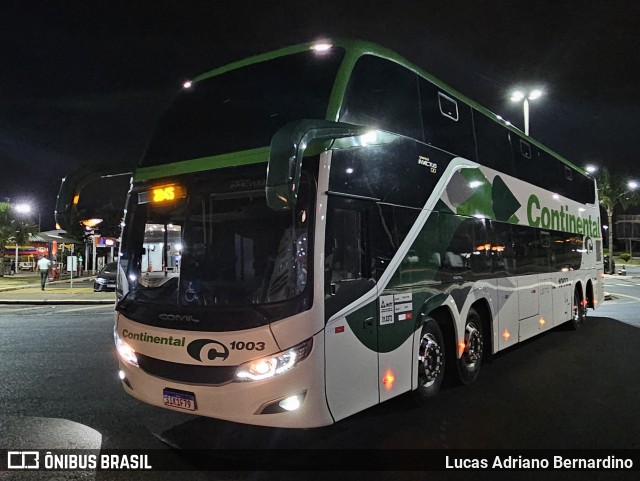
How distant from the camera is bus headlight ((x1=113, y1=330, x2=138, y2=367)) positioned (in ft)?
16.3

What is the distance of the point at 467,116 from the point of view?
7.17m

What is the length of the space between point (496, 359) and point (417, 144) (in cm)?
474

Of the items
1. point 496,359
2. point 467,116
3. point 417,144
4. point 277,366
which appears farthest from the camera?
point 496,359

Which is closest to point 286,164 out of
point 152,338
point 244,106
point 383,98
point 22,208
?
point 244,106

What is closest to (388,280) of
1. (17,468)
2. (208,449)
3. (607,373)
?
(208,449)

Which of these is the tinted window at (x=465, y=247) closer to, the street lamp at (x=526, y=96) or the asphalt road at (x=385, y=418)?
the asphalt road at (x=385, y=418)

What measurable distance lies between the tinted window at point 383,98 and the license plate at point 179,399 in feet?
9.52

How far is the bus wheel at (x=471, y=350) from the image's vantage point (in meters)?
6.72

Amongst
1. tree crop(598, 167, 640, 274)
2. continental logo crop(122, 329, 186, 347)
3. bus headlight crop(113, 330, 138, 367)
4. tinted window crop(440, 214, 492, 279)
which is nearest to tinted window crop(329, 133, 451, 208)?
tinted window crop(440, 214, 492, 279)

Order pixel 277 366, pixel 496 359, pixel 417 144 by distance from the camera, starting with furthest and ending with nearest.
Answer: pixel 496 359
pixel 417 144
pixel 277 366

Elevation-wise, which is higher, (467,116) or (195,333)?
(467,116)

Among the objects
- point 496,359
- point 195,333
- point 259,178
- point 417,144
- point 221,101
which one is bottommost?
point 496,359

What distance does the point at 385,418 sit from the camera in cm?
559

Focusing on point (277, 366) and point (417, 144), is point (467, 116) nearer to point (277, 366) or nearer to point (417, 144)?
point (417, 144)
